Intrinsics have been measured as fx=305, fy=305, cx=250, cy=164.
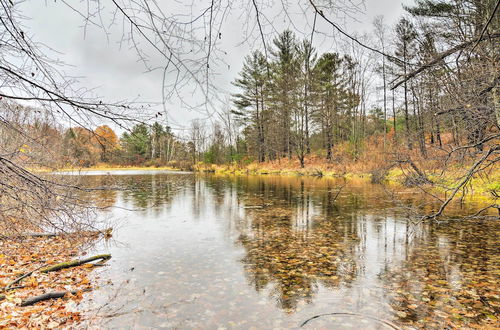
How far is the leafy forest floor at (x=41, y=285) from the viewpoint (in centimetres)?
358

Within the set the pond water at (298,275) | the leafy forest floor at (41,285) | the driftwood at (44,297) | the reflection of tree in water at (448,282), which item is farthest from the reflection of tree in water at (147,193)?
Result: the reflection of tree in water at (448,282)

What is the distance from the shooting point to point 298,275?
16.8 ft

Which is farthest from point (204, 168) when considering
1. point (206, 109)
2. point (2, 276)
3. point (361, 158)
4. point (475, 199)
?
point (206, 109)

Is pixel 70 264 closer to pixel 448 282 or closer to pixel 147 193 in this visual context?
pixel 448 282

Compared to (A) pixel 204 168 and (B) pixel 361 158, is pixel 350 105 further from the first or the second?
(A) pixel 204 168

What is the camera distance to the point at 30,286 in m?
4.52

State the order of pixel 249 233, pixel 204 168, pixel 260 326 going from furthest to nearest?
1. pixel 204 168
2. pixel 249 233
3. pixel 260 326

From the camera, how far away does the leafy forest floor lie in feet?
11.8

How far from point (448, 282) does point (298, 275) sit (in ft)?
7.40

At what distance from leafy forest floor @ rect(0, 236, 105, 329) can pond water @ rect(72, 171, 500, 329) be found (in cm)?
28

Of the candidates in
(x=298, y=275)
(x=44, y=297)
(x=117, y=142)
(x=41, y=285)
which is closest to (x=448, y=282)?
(x=298, y=275)

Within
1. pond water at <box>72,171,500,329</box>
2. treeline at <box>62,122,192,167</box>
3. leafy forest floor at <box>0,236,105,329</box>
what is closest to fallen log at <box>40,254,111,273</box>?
leafy forest floor at <box>0,236,105,329</box>

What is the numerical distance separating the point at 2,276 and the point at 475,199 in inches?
574

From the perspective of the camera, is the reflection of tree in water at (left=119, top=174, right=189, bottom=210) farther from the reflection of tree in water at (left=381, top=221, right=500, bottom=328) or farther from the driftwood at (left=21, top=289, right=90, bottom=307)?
the reflection of tree in water at (left=381, top=221, right=500, bottom=328)
